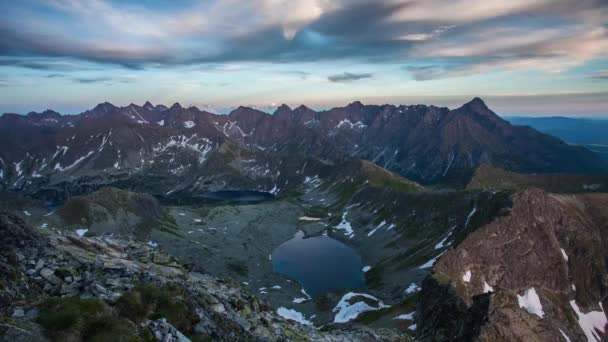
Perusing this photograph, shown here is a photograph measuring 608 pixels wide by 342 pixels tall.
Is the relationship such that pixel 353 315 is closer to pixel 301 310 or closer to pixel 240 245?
pixel 301 310

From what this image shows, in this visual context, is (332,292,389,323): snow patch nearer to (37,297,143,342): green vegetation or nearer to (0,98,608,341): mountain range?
(0,98,608,341): mountain range

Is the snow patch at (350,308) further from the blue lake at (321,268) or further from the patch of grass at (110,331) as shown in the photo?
the patch of grass at (110,331)

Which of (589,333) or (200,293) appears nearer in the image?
(200,293)

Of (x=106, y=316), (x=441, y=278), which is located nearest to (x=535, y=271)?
(x=441, y=278)

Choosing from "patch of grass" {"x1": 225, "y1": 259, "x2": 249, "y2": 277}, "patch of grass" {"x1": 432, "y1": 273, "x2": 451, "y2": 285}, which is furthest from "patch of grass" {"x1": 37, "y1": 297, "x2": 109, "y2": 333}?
"patch of grass" {"x1": 225, "y1": 259, "x2": 249, "y2": 277}

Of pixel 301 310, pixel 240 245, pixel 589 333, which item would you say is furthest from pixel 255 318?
pixel 240 245

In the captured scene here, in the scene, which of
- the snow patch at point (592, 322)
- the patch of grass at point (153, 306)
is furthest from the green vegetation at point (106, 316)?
the snow patch at point (592, 322)
